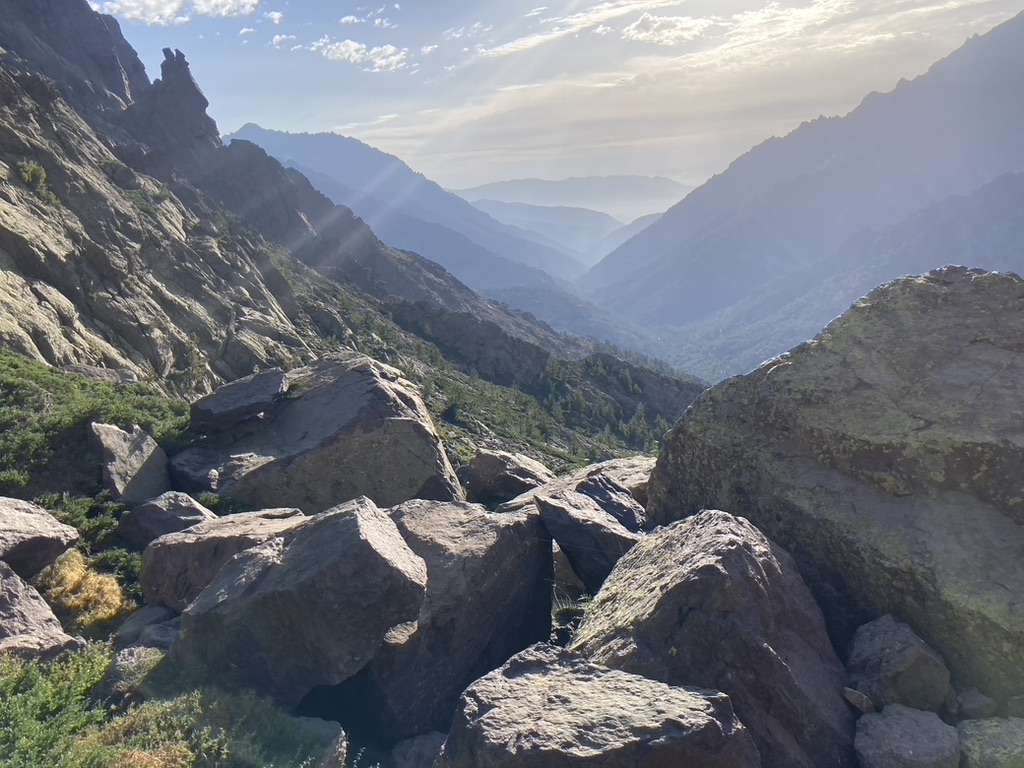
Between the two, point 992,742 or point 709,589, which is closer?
point 992,742

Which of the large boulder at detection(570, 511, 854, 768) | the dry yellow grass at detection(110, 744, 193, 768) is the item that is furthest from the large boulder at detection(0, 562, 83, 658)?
the large boulder at detection(570, 511, 854, 768)

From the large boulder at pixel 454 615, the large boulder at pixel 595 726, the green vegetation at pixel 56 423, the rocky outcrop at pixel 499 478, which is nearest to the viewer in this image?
the large boulder at pixel 595 726

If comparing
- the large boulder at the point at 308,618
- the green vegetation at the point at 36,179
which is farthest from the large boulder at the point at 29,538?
the green vegetation at the point at 36,179

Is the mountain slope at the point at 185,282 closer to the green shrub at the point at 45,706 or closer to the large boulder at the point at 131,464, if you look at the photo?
the large boulder at the point at 131,464

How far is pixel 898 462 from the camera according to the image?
10414 millimetres

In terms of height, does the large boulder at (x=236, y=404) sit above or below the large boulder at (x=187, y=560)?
above

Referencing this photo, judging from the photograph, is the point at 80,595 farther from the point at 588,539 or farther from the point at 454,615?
the point at 588,539

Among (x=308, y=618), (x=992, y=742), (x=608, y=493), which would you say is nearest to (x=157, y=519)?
(x=308, y=618)

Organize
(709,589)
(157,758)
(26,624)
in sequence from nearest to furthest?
(157,758)
(709,589)
(26,624)

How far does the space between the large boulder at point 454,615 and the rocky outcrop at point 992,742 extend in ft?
20.2

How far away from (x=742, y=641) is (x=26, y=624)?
9.96 metres

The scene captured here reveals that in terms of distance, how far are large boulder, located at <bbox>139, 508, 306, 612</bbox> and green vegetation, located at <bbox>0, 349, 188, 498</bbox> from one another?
4.95m

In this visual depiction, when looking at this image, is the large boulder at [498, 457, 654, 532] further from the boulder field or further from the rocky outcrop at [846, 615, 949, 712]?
the rocky outcrop at [846, 615, 949, 712]

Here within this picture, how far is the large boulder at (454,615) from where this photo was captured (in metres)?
9.87
